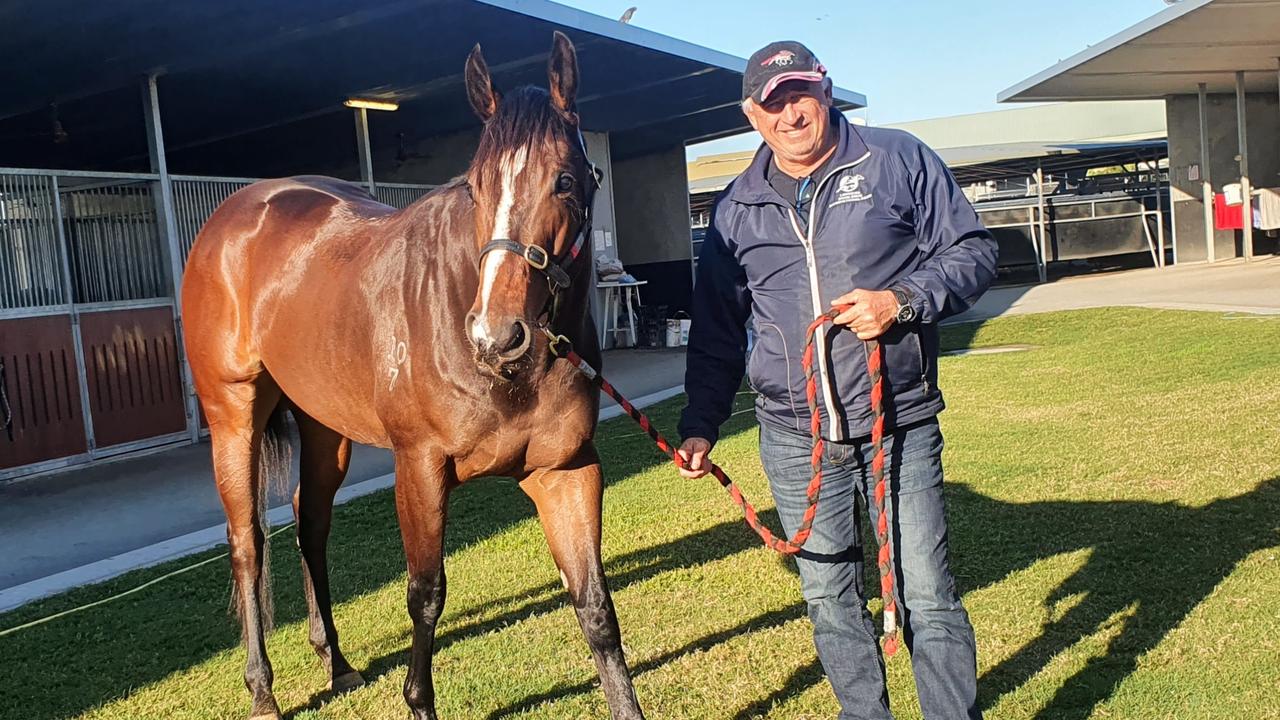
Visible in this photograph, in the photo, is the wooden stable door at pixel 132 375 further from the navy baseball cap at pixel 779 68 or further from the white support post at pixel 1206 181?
the white support post at pixel 1206 181

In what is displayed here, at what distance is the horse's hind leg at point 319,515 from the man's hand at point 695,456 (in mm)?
1654

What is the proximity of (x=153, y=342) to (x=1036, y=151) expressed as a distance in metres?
18.8

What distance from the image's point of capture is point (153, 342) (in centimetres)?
913

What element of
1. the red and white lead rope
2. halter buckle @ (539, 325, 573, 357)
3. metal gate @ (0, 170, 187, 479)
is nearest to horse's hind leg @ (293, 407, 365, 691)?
halter buckle @ (539, 325, 573, 357)

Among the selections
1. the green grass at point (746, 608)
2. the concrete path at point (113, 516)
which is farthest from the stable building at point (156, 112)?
the green grass at point (746, 608)

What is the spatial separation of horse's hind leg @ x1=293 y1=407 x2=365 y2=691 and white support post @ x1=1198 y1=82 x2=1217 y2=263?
67.4 ft

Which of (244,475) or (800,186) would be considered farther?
(244,475)

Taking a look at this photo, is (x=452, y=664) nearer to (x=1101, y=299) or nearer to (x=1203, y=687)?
(x=1203, y=687)

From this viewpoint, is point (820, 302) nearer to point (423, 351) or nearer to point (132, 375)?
point (423, 351)

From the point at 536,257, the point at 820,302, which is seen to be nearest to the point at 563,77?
the point at 536,257

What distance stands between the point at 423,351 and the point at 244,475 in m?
1.36

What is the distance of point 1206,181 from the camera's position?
20.6m

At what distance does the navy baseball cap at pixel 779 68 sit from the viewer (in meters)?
2.44

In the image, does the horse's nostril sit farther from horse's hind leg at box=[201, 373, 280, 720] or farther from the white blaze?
horse's hind leg at box=[201, 373, 280, 720]
